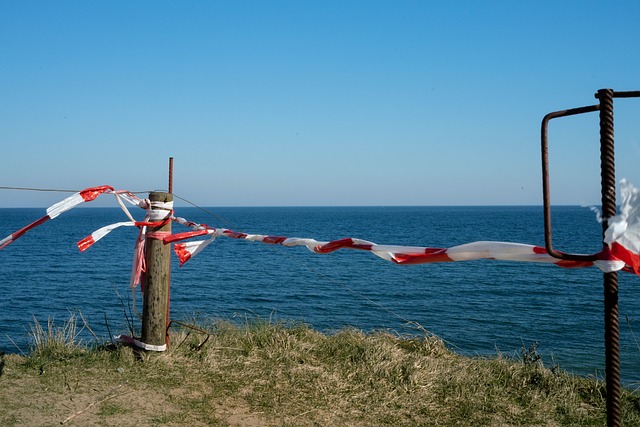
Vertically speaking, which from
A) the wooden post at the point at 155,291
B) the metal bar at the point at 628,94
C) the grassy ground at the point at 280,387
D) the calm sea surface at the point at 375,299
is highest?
the metal bar at the point at 628,94

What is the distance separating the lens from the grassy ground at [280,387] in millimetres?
4844

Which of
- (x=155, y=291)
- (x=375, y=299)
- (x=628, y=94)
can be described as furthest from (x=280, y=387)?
(x=375, y=299)

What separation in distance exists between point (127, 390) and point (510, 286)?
25.9m

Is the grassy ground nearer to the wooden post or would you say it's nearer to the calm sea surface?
the wooden post

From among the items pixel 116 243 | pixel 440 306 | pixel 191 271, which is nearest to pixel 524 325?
pixel 440 306

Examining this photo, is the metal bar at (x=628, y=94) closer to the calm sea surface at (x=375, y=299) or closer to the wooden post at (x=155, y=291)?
the wooden post at (x=155, y=291)

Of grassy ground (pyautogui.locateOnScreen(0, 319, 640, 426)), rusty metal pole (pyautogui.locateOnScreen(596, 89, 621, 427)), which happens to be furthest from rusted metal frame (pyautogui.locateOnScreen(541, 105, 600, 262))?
grassy ground (pyautogui.locateOnScreen(0, 319, 640, 426))

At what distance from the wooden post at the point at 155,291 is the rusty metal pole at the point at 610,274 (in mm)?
4320

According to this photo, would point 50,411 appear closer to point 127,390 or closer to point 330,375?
point 127,390

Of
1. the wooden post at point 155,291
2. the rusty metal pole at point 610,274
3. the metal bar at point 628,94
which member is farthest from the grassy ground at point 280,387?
the metal bar at point 628,94

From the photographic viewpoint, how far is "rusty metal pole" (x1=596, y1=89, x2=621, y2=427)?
2736 millimetres

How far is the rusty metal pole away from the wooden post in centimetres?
432

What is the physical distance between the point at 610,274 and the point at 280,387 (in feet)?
11.2

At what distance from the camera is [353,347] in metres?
6.55
